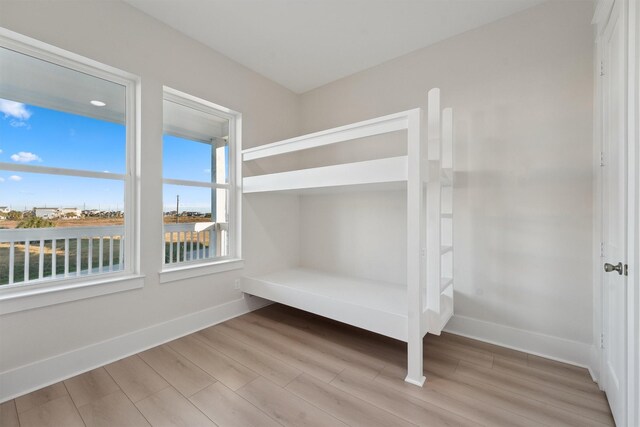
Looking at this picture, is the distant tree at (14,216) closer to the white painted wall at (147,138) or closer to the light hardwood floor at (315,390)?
the white painted wall at (147,138)

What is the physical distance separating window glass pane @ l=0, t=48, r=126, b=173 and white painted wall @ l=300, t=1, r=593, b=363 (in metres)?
2.59

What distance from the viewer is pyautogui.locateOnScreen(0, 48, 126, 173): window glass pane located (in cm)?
176

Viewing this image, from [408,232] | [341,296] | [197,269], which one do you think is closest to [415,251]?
[408,232]

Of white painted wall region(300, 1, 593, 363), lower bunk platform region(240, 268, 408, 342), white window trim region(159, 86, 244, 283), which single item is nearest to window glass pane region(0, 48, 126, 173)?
white window trim region(159, 86, 244, 283)

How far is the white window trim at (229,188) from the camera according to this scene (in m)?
2.48

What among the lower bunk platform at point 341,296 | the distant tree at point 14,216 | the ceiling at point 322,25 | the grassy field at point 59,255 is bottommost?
the lower bunk platform at point 341,296

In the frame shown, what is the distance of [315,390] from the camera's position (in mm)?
1687

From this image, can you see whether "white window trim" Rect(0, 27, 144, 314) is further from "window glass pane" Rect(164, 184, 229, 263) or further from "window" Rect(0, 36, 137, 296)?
"window glass pane" Rect(164, 184, 229, 263)

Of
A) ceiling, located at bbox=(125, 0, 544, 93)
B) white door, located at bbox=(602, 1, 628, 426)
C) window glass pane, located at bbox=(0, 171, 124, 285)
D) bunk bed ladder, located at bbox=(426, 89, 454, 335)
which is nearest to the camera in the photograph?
white door, located at bbox=(602, 1, 628, 426)

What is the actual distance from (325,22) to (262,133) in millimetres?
1296

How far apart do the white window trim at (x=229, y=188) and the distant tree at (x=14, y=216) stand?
0.89 m

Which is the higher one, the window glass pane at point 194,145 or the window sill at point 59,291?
the window glass pane at point 194,145

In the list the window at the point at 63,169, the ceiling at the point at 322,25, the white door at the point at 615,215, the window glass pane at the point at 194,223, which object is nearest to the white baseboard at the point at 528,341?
the white door at the point at 615,215

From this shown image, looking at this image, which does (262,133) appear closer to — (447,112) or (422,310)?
(447,112)
